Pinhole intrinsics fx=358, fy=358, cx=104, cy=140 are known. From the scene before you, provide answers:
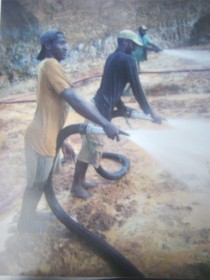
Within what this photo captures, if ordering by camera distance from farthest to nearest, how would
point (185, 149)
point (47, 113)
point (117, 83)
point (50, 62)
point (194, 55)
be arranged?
point (194, 55) → point (185, 149) → point (117, 83) → point (47, 113) → point (50, 62)

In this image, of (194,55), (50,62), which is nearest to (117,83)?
(50,62)

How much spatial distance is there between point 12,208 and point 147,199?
3.59 feet

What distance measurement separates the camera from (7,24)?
3.11 m

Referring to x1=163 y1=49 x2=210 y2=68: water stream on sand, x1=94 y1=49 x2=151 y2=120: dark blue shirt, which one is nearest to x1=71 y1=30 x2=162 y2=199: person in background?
x1=94 y1=49 x2=151 y2=120: dark blue shirt

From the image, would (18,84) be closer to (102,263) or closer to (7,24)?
(7,24)

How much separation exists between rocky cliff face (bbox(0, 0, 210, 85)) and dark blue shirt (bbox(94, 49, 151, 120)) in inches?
9.4

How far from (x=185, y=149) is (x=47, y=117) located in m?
1.14

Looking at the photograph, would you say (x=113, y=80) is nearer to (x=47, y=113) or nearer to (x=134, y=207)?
(x=47, y=113)

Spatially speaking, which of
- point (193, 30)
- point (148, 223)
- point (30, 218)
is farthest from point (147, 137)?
point (30, 218)

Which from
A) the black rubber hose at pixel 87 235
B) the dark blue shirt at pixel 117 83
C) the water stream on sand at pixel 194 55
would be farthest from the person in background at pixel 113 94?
the water stream on sand at pixel 194 55

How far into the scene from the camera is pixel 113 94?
111 inches

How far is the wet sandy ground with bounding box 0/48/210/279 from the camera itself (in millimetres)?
2584

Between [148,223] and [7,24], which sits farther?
[7,24]

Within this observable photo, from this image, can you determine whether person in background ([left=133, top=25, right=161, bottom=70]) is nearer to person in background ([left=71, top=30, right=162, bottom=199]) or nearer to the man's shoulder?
person in background ([left=71, top=30, right=162, bottom=199])
